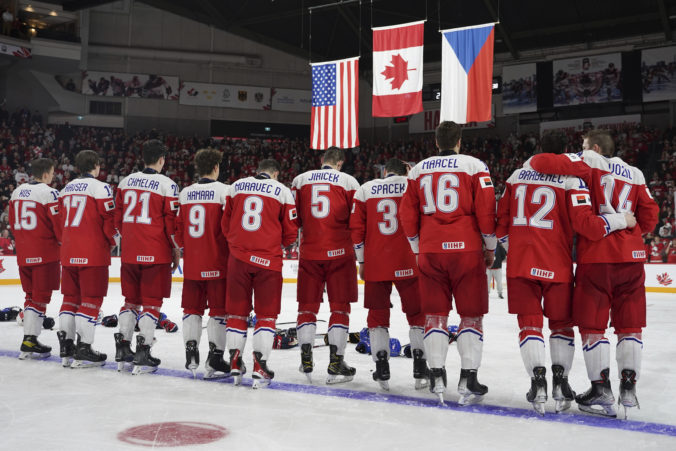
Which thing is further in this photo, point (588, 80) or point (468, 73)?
point (588, 80)

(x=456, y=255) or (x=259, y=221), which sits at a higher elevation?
(x=259, y=221)

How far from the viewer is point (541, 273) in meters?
4.17

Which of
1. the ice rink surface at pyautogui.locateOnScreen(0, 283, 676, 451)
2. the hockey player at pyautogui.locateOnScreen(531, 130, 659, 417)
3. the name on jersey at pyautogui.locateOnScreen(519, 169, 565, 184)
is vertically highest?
the name on jersey at pyautogui.locateOnScreen(519, 169, 565, 184)


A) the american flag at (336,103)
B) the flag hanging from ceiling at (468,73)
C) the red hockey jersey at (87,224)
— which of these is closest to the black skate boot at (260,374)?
the red hockey jersey at (87,224)

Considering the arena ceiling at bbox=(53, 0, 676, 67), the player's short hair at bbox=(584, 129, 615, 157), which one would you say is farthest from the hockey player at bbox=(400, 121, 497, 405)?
the arena ceiling at bbox=(53, 0, 676, 67)

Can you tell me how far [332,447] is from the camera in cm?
337

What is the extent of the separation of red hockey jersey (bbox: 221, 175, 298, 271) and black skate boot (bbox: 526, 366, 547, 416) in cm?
215

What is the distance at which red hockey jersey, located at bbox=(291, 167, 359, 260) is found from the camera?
5172 millimetres

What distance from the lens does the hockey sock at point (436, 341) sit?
4.45 metres

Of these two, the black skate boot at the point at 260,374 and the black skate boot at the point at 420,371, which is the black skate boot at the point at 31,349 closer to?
the black skate boot at the point at 260,374

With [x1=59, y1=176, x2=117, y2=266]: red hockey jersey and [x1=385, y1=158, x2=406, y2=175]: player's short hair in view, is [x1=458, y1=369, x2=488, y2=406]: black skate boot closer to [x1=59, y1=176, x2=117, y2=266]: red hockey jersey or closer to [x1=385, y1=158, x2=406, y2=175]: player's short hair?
[x1=385, y1=158, x2=406, y2=175]: player's short hair

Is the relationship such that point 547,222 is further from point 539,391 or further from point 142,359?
point 142,359

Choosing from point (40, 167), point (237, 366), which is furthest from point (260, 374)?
point (40, 167)

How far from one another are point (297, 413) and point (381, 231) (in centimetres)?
166
